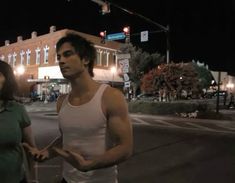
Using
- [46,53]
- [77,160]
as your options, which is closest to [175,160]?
[77,160]

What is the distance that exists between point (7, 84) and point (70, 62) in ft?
2.67

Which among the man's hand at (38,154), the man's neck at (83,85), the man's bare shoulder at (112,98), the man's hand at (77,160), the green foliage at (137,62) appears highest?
the green foliage at (137,62)

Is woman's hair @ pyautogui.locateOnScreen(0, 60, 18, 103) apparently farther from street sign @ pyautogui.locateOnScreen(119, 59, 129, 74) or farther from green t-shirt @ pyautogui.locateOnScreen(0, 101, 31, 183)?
street sign @ pyautogui.locateOnScreen(119, 59, 129, 74)

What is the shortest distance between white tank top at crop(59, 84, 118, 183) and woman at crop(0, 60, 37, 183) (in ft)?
1.93

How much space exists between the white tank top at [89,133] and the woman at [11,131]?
589mm

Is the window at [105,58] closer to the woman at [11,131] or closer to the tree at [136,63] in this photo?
the tree at [136,63]

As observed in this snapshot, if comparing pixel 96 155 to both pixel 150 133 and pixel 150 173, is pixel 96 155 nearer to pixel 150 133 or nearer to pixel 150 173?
pixel 150 173

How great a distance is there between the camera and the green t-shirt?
2.79 meters

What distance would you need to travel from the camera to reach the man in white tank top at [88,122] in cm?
222

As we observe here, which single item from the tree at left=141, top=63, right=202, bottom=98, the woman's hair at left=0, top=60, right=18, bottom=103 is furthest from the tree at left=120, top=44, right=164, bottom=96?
the woman's hair at left=0, top=60, right=18, bottom=103

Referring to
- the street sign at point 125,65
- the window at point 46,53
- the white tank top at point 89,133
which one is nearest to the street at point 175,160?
the white tank top at point 89,133

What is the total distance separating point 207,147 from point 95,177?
9680 millimetres

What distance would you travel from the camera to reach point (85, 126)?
2.35 metres

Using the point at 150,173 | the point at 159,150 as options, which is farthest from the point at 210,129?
the point at 150,173
